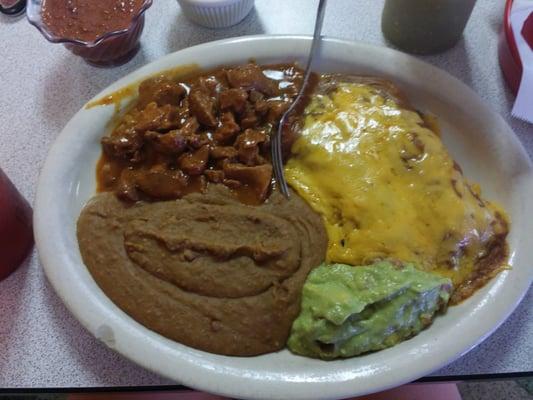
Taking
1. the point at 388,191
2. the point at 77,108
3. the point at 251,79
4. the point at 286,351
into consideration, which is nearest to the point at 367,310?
the point at 286,351

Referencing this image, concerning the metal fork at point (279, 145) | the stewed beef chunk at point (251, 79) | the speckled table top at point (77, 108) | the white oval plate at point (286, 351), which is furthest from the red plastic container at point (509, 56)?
the stewed beef chunk at point (251, 79)

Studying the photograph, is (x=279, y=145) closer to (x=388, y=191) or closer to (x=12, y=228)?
(x=388, y=191)

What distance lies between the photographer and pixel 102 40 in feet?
5.17

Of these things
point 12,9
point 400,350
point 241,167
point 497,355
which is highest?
point 12,9

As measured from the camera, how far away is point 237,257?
1336 millimetres

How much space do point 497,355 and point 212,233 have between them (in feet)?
2.77

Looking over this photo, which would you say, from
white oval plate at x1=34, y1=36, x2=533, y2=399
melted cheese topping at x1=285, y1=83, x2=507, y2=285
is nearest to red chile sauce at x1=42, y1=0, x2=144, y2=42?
→ white oval plate at x1=34, y1=36, x2=533, y2=399

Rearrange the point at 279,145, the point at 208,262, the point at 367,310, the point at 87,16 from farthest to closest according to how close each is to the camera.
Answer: the point at 87,16 < the point at 279,145 < the point at 208,262 < the point at 367,310

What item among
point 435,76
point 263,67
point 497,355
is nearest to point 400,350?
point 497,355

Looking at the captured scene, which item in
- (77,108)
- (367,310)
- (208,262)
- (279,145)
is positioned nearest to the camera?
(367,310)

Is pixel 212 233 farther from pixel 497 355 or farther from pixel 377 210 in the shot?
pixel 497 355

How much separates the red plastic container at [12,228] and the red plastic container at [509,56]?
1.66 m

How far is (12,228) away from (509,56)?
1.71 metres

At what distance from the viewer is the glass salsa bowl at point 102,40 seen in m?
1.57
